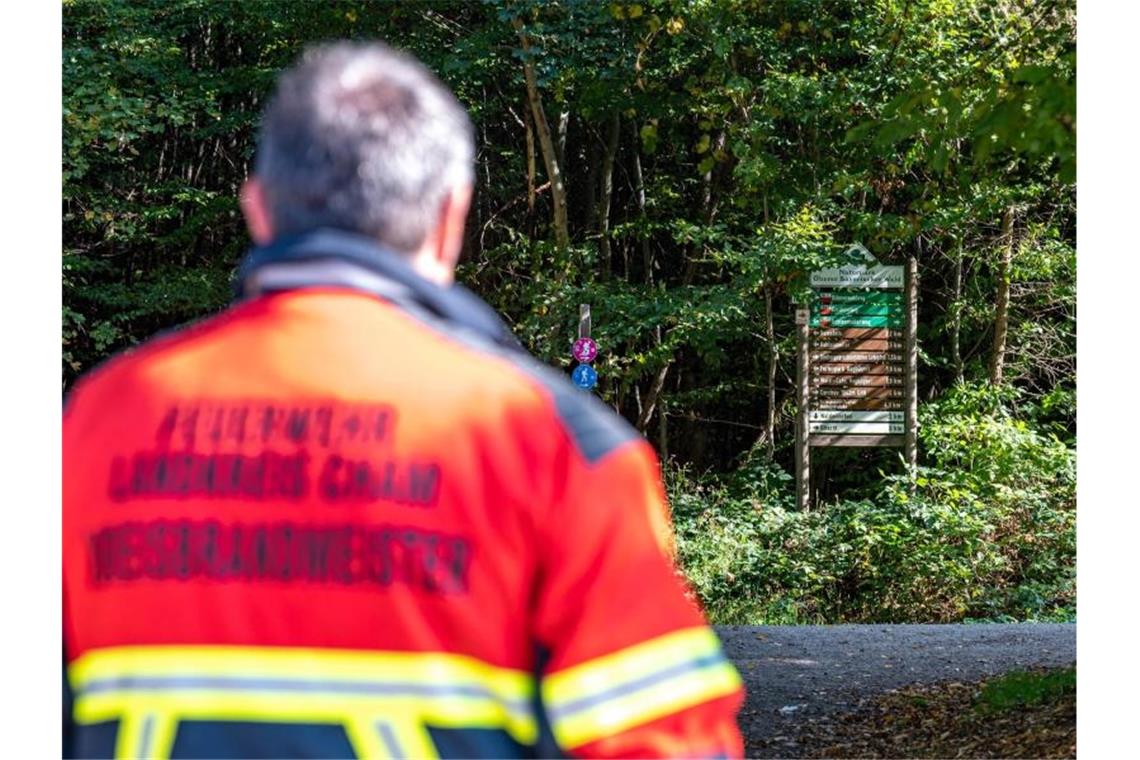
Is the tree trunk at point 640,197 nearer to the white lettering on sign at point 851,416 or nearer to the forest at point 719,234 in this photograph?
the forest at point 719,234

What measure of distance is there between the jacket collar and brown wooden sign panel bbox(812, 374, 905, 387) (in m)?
10.9

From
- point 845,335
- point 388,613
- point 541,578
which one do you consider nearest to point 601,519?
point 541,578

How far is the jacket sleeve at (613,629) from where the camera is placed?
114 centimetres

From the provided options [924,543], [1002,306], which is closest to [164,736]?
Result: [924,543]

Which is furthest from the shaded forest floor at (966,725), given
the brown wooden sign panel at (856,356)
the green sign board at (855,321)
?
the green sign board at (855,321)

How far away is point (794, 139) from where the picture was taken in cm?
1209

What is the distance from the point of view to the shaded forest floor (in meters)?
5.57

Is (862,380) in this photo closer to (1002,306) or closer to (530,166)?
(1002,306)

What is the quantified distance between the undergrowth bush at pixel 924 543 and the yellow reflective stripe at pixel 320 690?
9.56 metres

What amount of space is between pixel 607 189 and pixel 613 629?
13.8 metres

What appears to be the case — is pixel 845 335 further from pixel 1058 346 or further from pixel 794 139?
pixel 1058 346

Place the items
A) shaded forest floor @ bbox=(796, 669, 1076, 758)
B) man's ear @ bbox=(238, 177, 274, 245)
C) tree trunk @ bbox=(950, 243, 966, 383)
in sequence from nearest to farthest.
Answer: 1. man's ear @ bbox=(238, 177, 274, 245)
2. shaded forest floor @ bbox=(796, 669, 1076, 758)
3. tree trunk @ bbox=(950, 243, 966, 383)

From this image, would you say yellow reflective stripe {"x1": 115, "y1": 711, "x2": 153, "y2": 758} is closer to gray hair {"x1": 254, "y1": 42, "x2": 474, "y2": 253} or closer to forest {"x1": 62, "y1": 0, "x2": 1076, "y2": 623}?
gray hair {"x1": 254, "y1": 42, "x2": 474, "y2": 253}

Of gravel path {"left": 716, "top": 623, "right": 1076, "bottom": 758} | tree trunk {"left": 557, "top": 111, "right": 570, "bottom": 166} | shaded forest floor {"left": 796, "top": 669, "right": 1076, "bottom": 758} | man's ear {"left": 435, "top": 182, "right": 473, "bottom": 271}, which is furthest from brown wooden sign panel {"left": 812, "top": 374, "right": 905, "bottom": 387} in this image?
man's ear {"left": 435, "top": 182, "right": 473, "bottom": 271}
